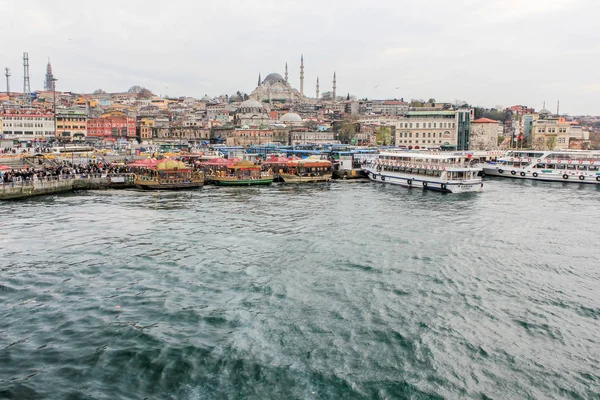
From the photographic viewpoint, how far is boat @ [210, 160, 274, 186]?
33.6 metres

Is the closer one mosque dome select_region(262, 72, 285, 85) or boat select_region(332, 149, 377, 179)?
boat select_region(332, 149, 377, 179)

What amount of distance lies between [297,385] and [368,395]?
3.69 ft

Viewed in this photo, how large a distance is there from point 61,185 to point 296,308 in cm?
2307

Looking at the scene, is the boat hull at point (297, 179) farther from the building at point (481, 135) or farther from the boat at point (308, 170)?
the building at point (481, 135)

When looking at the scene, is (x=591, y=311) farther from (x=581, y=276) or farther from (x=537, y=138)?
(x=537, y=138)

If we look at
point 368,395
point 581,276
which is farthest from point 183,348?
point 581,276

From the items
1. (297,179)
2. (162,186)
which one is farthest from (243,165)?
(162,186)

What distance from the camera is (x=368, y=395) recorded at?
7.61 meters

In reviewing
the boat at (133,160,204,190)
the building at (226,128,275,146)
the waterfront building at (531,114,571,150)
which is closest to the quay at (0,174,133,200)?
the boat at (133,160,204,190)

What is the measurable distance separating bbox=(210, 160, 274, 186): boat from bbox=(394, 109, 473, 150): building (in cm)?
3435

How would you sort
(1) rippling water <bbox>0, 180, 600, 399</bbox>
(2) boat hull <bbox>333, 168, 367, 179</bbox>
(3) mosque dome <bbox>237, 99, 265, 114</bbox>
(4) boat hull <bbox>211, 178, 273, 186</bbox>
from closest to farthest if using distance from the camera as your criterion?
(1) rippling water <bbox>0, 180, 600, 399</bbox>
(4) boat hull <bbox>211, 178, 273, 186</bbox>
(2) boat hull <bbox>333, 168, 367, 179</bbox>
(3) mosque dome <bbox>237, 99, 265, 114</bbox>

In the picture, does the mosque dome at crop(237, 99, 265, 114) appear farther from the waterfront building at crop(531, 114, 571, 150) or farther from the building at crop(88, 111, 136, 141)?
the waterfront building at crop(531, 114, 571, 150)

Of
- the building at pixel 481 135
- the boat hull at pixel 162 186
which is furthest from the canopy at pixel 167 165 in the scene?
the building at pixel 481 135

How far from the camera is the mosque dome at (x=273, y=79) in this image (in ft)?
474
